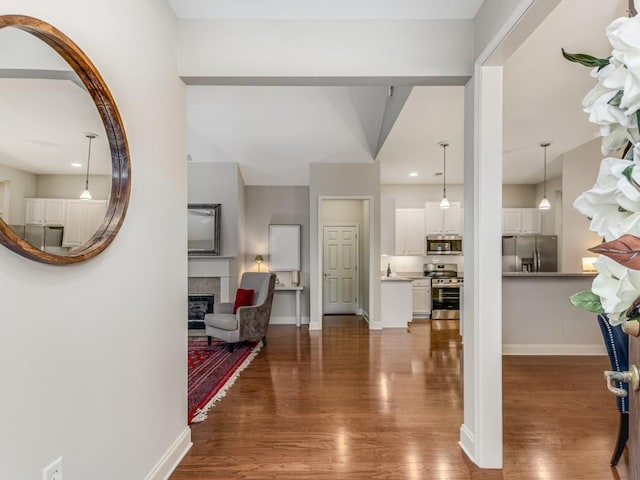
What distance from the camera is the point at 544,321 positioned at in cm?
441

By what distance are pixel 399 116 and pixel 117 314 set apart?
10.8 feet

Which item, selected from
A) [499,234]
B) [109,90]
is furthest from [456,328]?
[109,90]

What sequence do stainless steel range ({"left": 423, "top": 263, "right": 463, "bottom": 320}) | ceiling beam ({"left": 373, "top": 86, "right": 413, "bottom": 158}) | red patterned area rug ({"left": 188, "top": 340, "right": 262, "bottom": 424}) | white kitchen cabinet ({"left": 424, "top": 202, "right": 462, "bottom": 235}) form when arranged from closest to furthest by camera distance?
1. red patterned area rug ({"left": 188, "top": 340, "right": 262, "bottom": 424})
2. ceiling beam ({"left": 373, "top": 86, "right": 413, "bottom": 158})
3. stainless steel range ({"left": 423, "top": 263, "right": 463, "bottom": 320})
4. white kitchen cabinet ({"left": 424, "top": 202, "right": 462, "bottom": 235})

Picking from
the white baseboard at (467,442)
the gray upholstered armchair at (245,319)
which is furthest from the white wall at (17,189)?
the gray upholstered armchair at (245,319)

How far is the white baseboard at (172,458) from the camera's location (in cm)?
194

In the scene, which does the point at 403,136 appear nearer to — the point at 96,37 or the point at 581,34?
the point at 581,34

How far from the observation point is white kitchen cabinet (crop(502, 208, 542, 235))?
705 centimetres

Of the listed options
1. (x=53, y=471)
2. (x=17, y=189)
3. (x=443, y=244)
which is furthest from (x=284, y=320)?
(x=17, y=189)

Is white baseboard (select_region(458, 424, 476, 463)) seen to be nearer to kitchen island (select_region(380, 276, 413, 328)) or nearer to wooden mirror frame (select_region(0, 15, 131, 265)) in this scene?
wooden mirror frame (select_region(0, 15, 131, 265))

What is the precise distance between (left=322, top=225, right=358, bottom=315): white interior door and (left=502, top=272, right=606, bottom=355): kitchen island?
11.6 ft

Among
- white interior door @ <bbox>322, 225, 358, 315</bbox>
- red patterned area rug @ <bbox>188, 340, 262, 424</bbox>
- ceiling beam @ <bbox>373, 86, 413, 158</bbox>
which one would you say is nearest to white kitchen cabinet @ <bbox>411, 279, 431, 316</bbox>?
white interior door @ <bbox>322, 225, 358, 315</bbox>

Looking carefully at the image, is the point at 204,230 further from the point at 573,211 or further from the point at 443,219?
the point at 573,211

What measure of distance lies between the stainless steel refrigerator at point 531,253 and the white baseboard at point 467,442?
482 centimetres

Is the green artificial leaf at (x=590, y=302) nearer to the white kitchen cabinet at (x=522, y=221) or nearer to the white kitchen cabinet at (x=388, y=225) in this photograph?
the white kitchen cabinet at (x=388, y=225)
